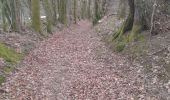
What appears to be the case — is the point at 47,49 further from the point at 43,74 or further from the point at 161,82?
the point at 161,82

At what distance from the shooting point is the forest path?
9.24 meters

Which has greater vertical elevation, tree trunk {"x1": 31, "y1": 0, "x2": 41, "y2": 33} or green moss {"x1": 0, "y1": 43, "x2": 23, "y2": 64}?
tree trunk {"x1": 31, "y1": 0, "x2": 41, "y2": 33}

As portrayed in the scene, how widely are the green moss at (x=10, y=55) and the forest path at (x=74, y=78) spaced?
1.13 feet

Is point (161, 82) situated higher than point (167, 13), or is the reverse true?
point (167, 13)

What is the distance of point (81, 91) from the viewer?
9.70 m

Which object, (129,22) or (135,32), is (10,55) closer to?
(135,32)

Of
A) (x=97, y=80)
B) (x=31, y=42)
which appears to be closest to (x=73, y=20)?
(x=31, y=42)

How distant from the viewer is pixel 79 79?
11023mm

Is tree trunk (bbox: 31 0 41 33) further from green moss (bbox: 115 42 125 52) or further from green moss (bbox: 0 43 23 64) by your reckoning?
green moss (bbox: 0 43 23 64)

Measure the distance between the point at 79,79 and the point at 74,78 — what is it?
226 millimetres

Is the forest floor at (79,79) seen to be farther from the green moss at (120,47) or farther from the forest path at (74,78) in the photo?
the green moss at (120,47)

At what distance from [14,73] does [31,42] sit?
6.03 meters

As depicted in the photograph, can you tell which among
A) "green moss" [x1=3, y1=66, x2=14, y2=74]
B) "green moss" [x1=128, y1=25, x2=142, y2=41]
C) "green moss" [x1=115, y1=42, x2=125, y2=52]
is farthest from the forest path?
"green moss" [x1=128, y1=25, x2=142, y2=41]

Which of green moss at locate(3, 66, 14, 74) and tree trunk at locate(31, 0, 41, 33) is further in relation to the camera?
tree trunk at locate(31, 0, 41, 33)
